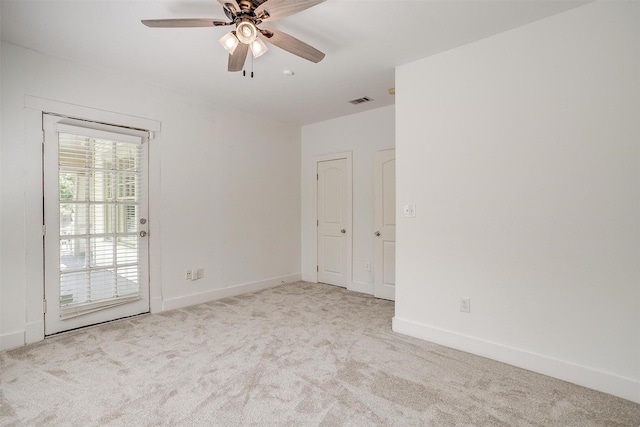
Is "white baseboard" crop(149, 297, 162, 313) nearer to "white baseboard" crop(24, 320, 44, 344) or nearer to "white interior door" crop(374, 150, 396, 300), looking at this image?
"white baseboard" crop(24, 320, 44, 344)

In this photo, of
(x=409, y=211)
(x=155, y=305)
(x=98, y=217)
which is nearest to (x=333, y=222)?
(x=409, y=211)

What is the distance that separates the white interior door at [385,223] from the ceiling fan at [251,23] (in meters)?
2.25

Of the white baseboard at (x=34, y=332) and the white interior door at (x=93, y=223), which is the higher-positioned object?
the white interior door at (x=93, y=223)

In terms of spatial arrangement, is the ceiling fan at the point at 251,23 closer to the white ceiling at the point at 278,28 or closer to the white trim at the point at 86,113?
the white ceiling at the point at 278,28

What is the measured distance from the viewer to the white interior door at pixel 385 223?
420cm

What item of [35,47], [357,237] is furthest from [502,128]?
[35,47]

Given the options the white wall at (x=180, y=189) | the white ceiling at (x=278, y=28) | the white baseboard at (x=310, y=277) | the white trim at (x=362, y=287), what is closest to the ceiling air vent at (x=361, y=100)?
the white ceiling at (x=278, y=28)

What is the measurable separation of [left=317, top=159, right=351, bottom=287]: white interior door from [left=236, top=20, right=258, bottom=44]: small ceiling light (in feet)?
9.43

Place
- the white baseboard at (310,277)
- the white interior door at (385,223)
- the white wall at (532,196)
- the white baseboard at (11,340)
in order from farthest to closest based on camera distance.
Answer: the white baseboard at (310,277) < the white interior door at (385,223) < the white baseboard at (11,340) < the white wall at (532,196)

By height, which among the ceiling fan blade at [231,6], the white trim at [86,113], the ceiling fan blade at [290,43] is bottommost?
the white trim at [86,113]

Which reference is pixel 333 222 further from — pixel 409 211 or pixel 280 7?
pixel 280 7

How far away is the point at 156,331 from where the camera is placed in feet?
9.90

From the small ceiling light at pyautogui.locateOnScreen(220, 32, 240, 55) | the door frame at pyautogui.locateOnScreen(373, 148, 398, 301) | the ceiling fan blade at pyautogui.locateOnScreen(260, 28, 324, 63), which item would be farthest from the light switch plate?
the small ceiling light at pyautogui.locateOnScreen(220, 32, 240, 55)

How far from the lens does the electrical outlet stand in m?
2.64
